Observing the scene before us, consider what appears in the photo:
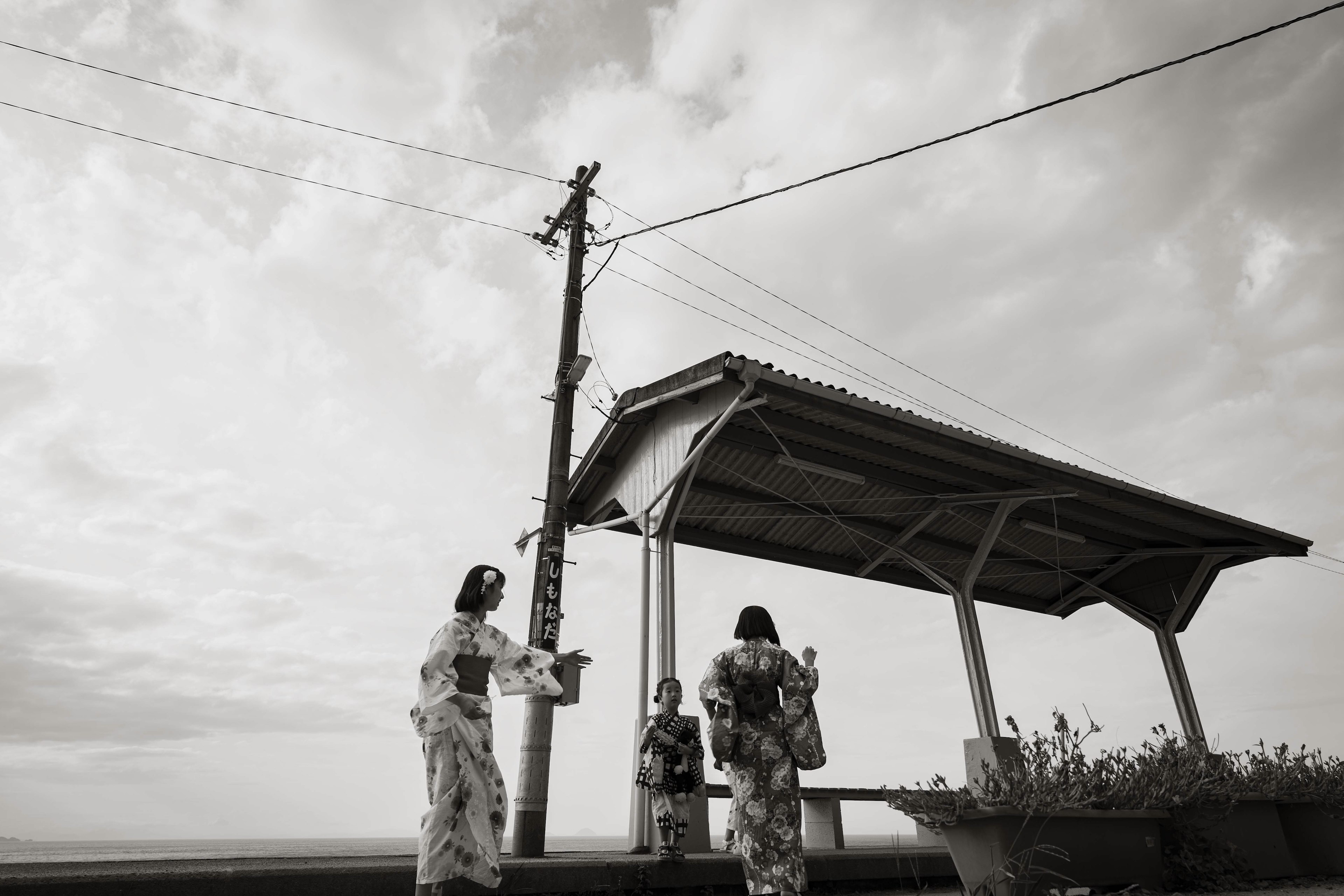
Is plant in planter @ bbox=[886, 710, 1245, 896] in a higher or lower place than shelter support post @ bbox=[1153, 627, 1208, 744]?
lower

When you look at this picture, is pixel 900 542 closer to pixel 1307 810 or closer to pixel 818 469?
pixel 818 469

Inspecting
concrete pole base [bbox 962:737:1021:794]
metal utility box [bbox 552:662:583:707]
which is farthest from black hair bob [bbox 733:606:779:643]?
concrete pole base [bbox 962:737:1021:794]

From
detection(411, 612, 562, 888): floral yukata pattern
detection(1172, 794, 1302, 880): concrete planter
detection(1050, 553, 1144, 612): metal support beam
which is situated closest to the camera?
detection(411, 612, 562, 888): floral yukata pattern

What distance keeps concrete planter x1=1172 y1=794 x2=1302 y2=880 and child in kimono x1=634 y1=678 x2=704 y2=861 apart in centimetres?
358

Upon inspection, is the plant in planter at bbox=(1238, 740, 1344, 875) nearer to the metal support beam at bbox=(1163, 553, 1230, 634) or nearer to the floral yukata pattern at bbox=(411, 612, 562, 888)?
the floral yukata pattern at bbox=(411, 612, 562, 888)

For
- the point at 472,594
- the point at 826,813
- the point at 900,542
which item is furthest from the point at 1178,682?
the point at 472,594

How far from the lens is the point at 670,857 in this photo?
5.62 metres

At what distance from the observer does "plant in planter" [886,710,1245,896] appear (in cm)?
433

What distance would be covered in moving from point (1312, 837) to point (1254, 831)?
75cm

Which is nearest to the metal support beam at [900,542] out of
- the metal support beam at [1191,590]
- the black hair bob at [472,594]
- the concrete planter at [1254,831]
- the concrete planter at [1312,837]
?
the metal support beam at [1191,590]

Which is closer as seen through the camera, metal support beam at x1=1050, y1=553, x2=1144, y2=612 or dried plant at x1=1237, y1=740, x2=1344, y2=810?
dried plant at x1=1237, y1=740, x2=1344, y2=810

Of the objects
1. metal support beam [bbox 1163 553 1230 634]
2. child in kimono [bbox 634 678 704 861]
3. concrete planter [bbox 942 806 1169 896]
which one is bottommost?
concrete planter [bbox 942 806 1169 896]

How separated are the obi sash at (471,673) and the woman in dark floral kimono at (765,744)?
123 cm

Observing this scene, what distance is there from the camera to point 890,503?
11.1m
